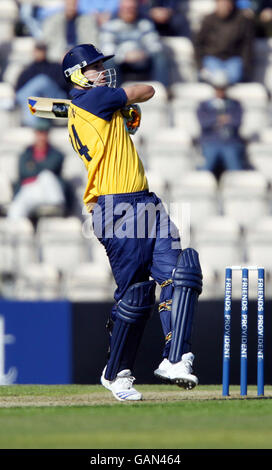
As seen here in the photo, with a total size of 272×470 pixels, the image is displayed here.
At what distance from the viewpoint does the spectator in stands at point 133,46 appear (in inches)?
454

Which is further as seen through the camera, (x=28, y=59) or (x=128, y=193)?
→ (x=28, y=59)

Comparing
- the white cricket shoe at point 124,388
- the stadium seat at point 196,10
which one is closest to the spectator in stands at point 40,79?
the stadium seat at point 196,10

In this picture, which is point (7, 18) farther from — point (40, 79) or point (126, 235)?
point (126, 235)

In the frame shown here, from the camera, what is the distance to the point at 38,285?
31.9 ft

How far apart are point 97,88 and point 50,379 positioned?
11.6 feet

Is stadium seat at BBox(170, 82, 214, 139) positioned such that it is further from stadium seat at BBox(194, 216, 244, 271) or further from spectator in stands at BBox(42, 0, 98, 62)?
stadium seat at BBox(194, 216, 244, 271)

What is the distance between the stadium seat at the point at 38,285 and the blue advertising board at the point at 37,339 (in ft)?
2.96

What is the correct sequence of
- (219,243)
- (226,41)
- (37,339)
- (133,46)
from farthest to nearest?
(226,41), (133,46), (219,243), (37,339)

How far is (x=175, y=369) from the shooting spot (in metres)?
5.46

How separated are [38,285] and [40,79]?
2663mm

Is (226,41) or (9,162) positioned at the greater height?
(226,41)

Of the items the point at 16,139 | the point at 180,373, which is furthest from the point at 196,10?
the point at 180,373
